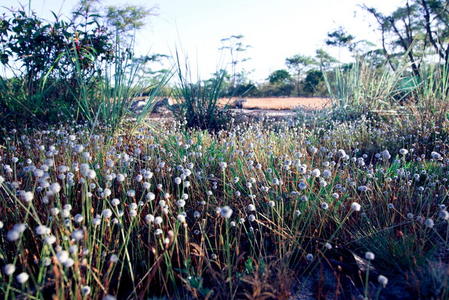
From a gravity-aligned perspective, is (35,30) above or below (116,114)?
above

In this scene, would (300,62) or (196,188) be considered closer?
(196,188)

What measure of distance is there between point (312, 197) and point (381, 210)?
0.45m

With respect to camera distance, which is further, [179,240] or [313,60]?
[313,60]

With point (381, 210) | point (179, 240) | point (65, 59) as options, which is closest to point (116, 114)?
point (65, 59)

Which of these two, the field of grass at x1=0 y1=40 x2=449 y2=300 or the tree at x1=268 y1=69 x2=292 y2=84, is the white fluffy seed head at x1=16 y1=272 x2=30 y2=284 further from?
the tree at x1=268 y1=69 x2=292 y2=84

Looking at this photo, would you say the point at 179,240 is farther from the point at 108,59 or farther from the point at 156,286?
the point at 108,59

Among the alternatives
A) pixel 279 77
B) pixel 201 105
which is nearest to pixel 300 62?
pixel 279 77

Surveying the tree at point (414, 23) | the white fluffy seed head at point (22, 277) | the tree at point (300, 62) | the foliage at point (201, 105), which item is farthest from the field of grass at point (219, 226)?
the tree at point (300, 62)

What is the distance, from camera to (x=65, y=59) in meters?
4.87

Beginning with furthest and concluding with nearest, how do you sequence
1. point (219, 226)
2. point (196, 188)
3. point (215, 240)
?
point (196, 188)
point (219, 226)
point (215, 240)

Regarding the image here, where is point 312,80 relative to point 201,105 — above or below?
above

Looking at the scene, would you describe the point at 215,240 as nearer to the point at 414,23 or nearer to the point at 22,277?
the point at 22,277

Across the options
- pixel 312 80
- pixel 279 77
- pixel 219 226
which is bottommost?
pixel 219 226

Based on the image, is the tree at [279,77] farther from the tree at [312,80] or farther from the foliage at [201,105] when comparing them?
the foliage at [201,105]
